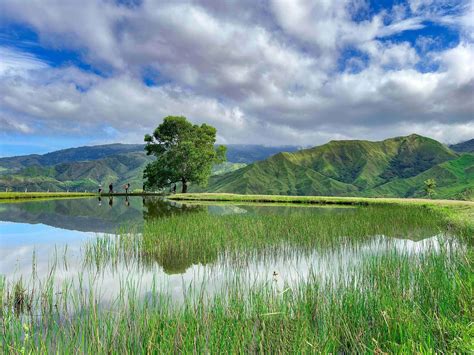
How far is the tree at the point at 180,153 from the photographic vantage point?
6419cm

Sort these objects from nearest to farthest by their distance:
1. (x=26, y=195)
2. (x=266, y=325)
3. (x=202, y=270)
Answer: (x=266, y=325) → (x=202, y=270) → (x=26, y=195)

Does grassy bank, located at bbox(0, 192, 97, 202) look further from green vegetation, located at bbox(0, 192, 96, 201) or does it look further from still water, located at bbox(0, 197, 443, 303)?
still water, located at bbox(0, 197, 443, 303)

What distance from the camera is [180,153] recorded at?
63844mm

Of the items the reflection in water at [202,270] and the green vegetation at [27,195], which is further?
the green vegetation at [27,195]

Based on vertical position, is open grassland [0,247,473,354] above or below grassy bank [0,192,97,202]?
below

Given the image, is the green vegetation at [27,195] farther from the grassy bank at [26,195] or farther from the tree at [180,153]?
the tree at [180,153]

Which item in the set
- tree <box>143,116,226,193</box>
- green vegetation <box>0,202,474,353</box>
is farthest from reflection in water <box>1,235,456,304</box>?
tree <box>143,116,226,193</box>

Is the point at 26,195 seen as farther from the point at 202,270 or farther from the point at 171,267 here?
the point at 202,270

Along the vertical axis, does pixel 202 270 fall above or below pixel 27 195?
below

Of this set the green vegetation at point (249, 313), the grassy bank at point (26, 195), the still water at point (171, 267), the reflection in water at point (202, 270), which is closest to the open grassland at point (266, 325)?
the green vegetation at point (249, 313)

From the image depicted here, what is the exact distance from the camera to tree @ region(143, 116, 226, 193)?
211ft

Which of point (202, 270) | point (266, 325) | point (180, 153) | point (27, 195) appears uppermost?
point (180, 153)

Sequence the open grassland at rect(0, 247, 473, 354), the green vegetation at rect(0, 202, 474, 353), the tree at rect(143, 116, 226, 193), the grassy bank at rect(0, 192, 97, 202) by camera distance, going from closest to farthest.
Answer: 1. the open grassland at rect(0, 247, 473, 354)
2. the green vegetation at rect(0, 202, 474, 353)
3. the grassy bank at rect(0, 192, 97, 202)
4. the tree at rect(143, 116, 226, 193)

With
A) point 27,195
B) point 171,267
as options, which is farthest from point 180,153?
point 171,267
